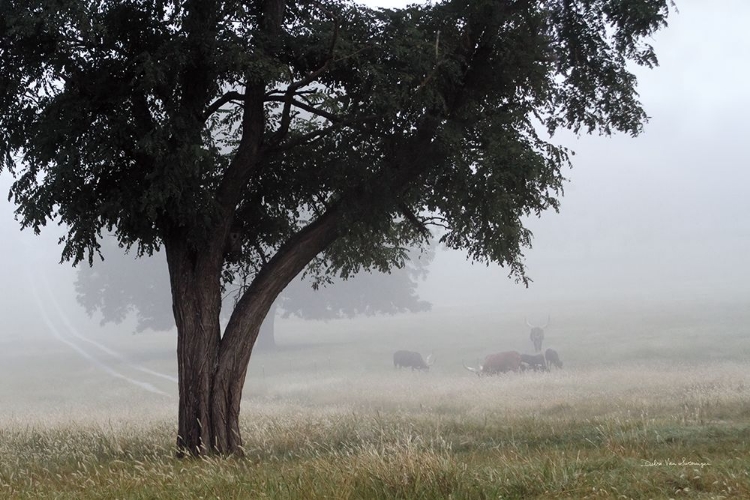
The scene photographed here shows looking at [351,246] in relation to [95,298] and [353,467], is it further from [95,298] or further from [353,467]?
[95,298]

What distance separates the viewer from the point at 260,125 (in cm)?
1241

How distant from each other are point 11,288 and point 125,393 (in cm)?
17097

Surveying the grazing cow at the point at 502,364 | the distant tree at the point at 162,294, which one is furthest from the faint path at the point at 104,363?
the grazing cow at the point at 502,364

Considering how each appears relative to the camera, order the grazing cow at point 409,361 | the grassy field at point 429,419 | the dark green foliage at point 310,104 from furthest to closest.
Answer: the grazing cow at point 409,361 < the dark green foliage at point 310,104 < the grassy field at point 429,419

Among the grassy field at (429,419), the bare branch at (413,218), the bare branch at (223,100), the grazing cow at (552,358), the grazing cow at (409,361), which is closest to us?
the grassy field at (429,419)

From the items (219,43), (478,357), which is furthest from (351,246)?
(478,357)

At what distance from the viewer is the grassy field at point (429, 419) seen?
21.5 feet

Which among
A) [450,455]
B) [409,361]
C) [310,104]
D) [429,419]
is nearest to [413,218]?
[310,104]

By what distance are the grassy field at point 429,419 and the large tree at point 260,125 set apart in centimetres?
266

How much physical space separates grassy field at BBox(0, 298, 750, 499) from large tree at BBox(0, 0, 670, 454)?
2.66m

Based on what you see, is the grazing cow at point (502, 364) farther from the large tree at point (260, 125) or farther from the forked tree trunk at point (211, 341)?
the forked tree trunk at point (211, 341)

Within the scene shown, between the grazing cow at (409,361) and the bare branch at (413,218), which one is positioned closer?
the bare branch at (413,218)

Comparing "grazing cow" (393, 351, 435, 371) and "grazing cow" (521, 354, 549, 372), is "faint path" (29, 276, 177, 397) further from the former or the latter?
"grazing cow" (521, 354, 549, 372)

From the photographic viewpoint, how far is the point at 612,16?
12.3m
